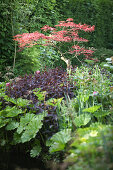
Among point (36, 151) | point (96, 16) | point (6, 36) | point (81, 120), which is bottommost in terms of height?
point (36, 151)

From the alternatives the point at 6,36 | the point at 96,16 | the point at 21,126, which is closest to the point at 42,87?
the point at 21,126

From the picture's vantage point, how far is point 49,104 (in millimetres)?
2471

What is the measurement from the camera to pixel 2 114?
273 centimetres

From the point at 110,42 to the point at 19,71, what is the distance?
7.68 m

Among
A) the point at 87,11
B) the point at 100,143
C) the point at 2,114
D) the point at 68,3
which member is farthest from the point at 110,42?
the point at 100,143

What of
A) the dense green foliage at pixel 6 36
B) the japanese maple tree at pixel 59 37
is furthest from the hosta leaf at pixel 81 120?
the dense green foliage at pixel 6 36

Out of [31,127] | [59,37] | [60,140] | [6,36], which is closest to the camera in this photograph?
[60,140]

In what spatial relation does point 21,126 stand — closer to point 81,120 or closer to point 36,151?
point 36,151

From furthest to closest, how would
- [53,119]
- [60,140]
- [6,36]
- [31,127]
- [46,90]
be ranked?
1. [6,36]
2. [46,90]
3. [53,119]
4. [31,127]
5. [60,140]

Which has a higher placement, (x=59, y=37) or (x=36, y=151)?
(x=59, y=37)

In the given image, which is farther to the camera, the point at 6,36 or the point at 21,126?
the point at 6,36

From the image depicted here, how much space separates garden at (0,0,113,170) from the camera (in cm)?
176

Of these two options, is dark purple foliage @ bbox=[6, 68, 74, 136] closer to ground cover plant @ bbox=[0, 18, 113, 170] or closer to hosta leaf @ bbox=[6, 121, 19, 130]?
ground cover plant @ bbox=[0, 18, 113, 170]

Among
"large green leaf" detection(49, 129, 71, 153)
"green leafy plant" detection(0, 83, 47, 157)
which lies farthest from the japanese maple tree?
"large green leaf" detection(49, 129, 71, 153)
